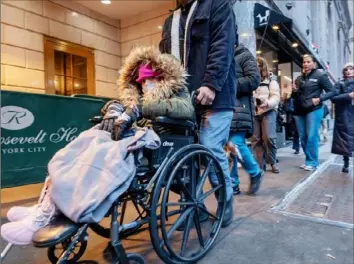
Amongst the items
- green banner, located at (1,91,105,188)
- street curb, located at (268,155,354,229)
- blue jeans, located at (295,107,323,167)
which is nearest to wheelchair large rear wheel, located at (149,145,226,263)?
street curb, located at (268,155,354,229)

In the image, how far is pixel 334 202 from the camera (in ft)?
10.8

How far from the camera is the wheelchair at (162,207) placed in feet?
4.45

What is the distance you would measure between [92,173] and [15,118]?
230cm

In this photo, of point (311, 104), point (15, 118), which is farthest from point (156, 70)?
point (311, 104)

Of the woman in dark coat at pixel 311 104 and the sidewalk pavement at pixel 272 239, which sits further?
the woman in dark coat at pixel 311 104

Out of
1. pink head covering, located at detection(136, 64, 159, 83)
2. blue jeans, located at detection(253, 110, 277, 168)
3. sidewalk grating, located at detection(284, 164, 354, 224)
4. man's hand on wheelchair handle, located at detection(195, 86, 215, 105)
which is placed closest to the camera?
pink head covering, located at detection(136, 64, 159, 83)

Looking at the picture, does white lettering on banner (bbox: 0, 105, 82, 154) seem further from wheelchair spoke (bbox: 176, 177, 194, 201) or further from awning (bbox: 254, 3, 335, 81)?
awning (bbox: 254, 3, 335, 81)

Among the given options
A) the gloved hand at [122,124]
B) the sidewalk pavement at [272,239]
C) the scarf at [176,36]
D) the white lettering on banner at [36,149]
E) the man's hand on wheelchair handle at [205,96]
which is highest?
the scarf at [176,36]

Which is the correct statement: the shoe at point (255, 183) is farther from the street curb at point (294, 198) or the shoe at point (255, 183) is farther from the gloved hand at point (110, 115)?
the gloved hand at point (110, 115)

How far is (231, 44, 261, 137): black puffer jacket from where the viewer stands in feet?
10.7

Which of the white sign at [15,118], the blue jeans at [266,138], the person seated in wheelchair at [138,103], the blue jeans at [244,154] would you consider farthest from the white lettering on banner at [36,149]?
the blue jeans at [266,138]

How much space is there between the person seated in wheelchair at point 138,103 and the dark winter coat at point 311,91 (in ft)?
11.2

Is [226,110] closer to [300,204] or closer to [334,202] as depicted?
[300,204]

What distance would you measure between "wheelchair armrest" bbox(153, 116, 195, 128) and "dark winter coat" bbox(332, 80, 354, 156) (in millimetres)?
3767
